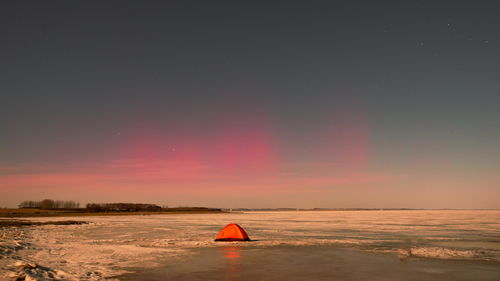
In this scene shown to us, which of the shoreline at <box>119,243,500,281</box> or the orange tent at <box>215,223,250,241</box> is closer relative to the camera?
the shoreline at <box>119,243,500,281</box>

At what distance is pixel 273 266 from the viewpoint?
1408cm

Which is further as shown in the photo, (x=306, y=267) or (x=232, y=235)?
(x=232, y=235)

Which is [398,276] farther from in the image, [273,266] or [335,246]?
[335,246]

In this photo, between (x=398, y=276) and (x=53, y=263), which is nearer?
(x=398, y=276)

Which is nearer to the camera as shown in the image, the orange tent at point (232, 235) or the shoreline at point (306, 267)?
the shoreline at point (306, 267)

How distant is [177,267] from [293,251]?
267 inches

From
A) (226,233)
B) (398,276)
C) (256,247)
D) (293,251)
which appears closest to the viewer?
(398,276)

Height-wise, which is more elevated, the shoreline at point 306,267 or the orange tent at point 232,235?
the orange tent at point 232,235

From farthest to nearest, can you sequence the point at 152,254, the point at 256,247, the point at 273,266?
the point at 256,247 < the point at 152,254 < the point at 273,266

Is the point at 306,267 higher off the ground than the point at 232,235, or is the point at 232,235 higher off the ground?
the point at 232,235

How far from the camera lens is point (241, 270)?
43.1 ft

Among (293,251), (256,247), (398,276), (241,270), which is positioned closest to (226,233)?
(256,247)

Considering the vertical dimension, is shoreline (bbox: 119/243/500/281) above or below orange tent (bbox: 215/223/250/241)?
below

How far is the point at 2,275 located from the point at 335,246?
15444 millimetres
